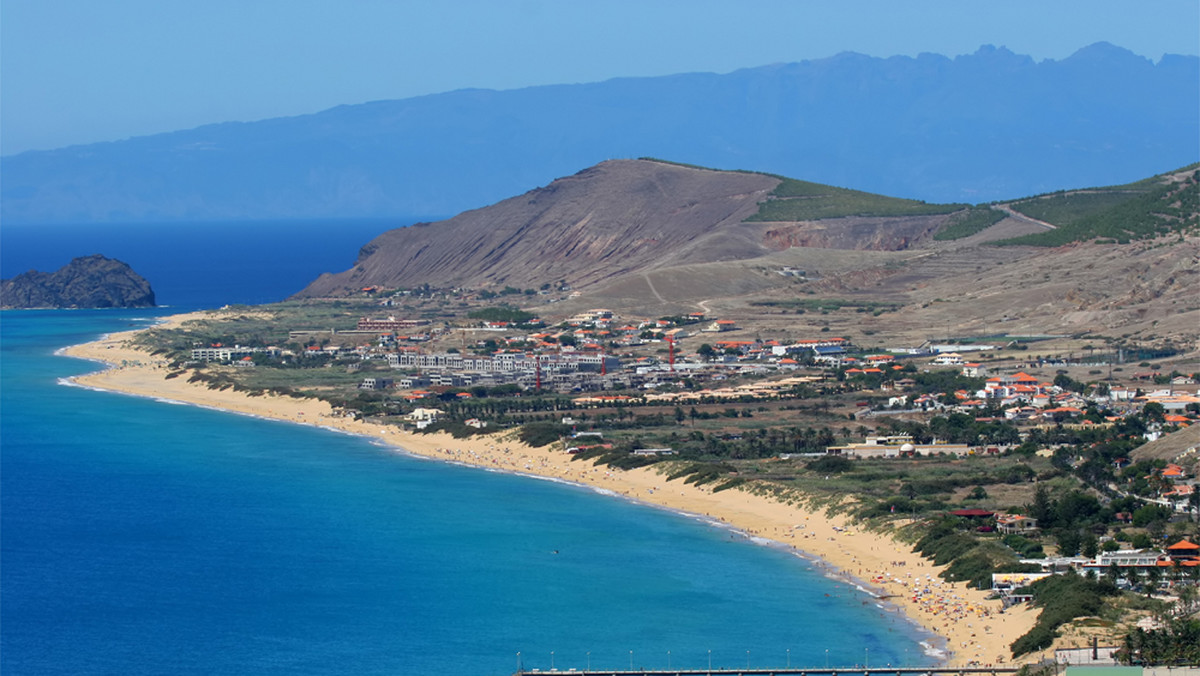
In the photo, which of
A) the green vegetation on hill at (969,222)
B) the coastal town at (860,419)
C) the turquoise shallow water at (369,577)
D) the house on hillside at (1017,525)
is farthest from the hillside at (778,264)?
the turquoise shallow water at (369,577)

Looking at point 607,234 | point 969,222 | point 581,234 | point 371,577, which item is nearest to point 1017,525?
point 371,577

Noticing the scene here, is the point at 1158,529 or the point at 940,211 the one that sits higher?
the point at 940,211

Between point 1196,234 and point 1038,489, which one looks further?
point 1196,234

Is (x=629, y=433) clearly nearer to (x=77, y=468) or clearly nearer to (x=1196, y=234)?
(x=77, y=468)

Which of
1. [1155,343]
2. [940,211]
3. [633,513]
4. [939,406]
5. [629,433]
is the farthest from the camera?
[940,211]

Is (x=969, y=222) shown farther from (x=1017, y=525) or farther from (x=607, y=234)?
(x=1017, y=525)

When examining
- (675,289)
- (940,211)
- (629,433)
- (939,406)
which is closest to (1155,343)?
(939,406)
